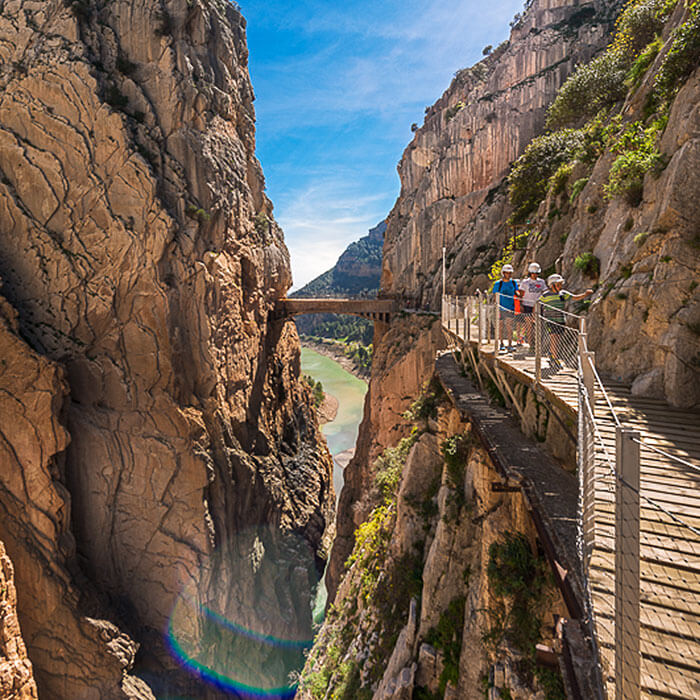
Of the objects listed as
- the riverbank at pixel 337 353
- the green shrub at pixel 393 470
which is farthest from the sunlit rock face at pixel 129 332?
the riverbank at pixel 337 353

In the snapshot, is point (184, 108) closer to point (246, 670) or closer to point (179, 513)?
point (179, 513)

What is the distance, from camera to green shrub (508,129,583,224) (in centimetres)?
1831

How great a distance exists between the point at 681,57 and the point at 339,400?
190ft

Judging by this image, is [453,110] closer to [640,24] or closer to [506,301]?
[640,24]

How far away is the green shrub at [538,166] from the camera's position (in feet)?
60.1

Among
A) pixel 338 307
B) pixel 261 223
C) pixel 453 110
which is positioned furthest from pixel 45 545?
pixel 453 110

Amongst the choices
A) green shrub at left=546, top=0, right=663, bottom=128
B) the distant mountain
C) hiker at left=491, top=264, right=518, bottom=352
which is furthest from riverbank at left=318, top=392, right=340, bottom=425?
the distant mountain

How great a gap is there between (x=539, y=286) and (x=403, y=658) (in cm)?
642

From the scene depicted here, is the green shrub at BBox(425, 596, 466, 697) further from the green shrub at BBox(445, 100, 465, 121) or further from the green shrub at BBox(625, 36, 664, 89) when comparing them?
the green shrub at BBox(445, 100, 465, 121)

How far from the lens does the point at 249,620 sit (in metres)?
16.5

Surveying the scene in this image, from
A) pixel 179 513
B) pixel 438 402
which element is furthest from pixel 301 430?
pixel 438 402

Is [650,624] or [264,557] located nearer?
[650,624]

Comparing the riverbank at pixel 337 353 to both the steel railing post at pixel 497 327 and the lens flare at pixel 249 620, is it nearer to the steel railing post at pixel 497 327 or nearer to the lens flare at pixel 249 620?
the lens flare at pixel 249 620

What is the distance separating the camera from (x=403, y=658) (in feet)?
17.6
